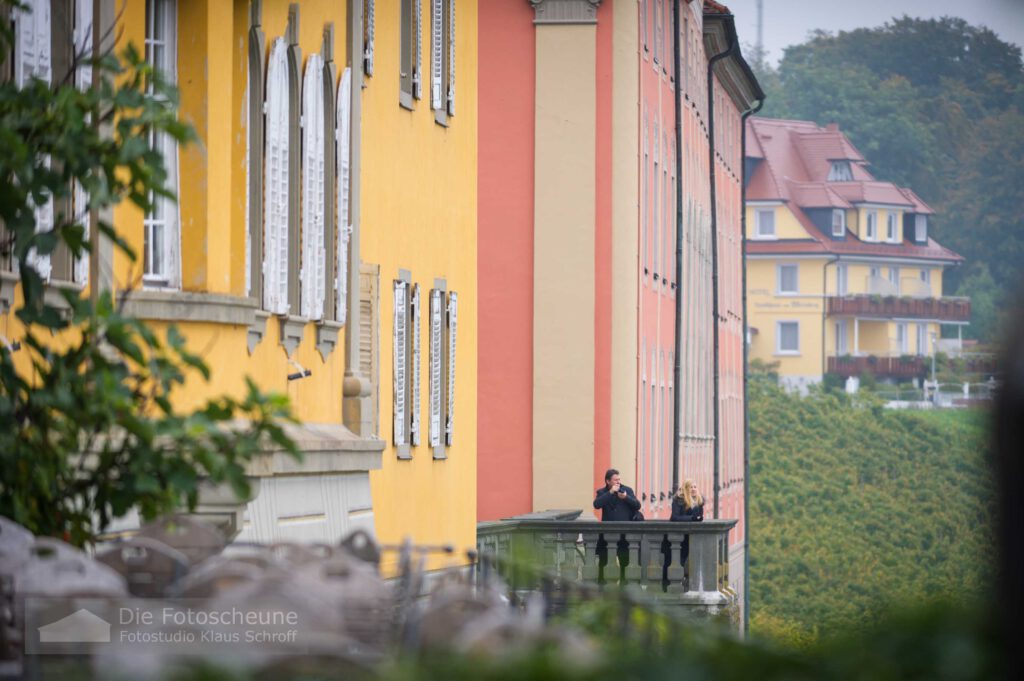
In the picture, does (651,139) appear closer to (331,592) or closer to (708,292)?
(708,292)

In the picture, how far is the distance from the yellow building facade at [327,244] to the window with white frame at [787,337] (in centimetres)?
9148

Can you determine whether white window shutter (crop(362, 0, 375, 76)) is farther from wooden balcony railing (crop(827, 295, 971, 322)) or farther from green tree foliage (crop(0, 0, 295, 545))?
wooden balcony railing (crop(827, 295, 971, 322))

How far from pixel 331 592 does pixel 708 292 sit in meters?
44.6

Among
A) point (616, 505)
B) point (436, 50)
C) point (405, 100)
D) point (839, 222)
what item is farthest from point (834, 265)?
point (405, 100)

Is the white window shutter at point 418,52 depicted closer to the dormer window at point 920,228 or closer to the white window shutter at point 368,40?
the white window shutter at point 368,40

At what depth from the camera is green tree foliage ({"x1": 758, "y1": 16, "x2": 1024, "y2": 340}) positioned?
8550 centimetres

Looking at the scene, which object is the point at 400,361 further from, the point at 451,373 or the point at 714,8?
the point at 714,8

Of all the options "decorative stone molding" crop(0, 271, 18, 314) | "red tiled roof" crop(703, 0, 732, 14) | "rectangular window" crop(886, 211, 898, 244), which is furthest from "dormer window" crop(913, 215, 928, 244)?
"decorative stone molding" crop(0, 271, 18, 314)

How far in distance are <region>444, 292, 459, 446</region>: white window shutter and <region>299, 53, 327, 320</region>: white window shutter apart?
663 cm

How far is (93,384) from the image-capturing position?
8852 millimetres

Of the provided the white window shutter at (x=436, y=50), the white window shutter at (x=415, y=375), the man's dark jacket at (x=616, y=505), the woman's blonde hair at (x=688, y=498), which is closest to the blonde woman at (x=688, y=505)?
the woman's blonde hair at (x=688, y=498)

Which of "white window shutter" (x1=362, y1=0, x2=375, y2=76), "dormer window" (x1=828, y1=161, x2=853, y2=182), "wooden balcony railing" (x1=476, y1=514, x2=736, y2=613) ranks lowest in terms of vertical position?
"wooden balcony railing" (x1=476, y1=514, x2=736, y2=613)

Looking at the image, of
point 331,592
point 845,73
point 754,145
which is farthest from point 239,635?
point 845,73

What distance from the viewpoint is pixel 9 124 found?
29.0 ft
